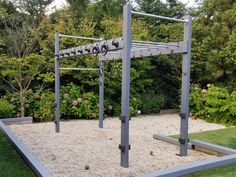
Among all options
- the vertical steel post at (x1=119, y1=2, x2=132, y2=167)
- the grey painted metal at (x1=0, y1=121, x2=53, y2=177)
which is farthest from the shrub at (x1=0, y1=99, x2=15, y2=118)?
the vertical steel post at (x1=119, y1=2, x2=132, y2=167)

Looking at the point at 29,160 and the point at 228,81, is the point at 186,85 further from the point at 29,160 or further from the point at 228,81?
the point at 228,81

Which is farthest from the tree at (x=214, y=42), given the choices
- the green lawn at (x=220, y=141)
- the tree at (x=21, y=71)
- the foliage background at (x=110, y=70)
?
the tree at (x=21, y=71)

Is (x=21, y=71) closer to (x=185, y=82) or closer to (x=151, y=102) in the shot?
(x=151, y=102)

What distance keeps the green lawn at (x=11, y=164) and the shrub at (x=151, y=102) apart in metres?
5.36

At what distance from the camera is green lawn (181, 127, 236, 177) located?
3.68 meters

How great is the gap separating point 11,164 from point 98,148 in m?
1.61

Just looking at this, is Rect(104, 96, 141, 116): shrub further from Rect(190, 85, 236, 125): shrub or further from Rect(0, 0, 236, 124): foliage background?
Rect(190, 85, 236, 125): shrub

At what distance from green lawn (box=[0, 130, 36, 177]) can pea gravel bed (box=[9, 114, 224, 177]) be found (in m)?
0.34

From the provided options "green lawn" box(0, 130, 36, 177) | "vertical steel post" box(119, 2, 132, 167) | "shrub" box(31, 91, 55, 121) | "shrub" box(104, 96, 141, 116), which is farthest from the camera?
"shrub" box(104, 96, 141, 116)

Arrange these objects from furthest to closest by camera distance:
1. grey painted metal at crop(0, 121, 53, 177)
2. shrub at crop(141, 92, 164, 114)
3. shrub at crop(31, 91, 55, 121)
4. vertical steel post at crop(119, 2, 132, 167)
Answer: shrub at crop(141, 92, 164, 114)
shrub at crop(31, 91, 55, 121)
vertical steel post at crop(119, 2, 132, 167)
grey painted metal at crop(0, 121, 53, 177)

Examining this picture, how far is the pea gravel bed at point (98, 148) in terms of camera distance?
4.09m

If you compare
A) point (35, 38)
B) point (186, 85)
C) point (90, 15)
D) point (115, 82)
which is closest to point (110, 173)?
point (186, 85)

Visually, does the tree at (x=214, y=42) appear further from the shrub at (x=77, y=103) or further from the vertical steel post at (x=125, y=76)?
the vertical steel post at (x=125, y=76)

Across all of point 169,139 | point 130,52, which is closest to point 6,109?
point 169,139
